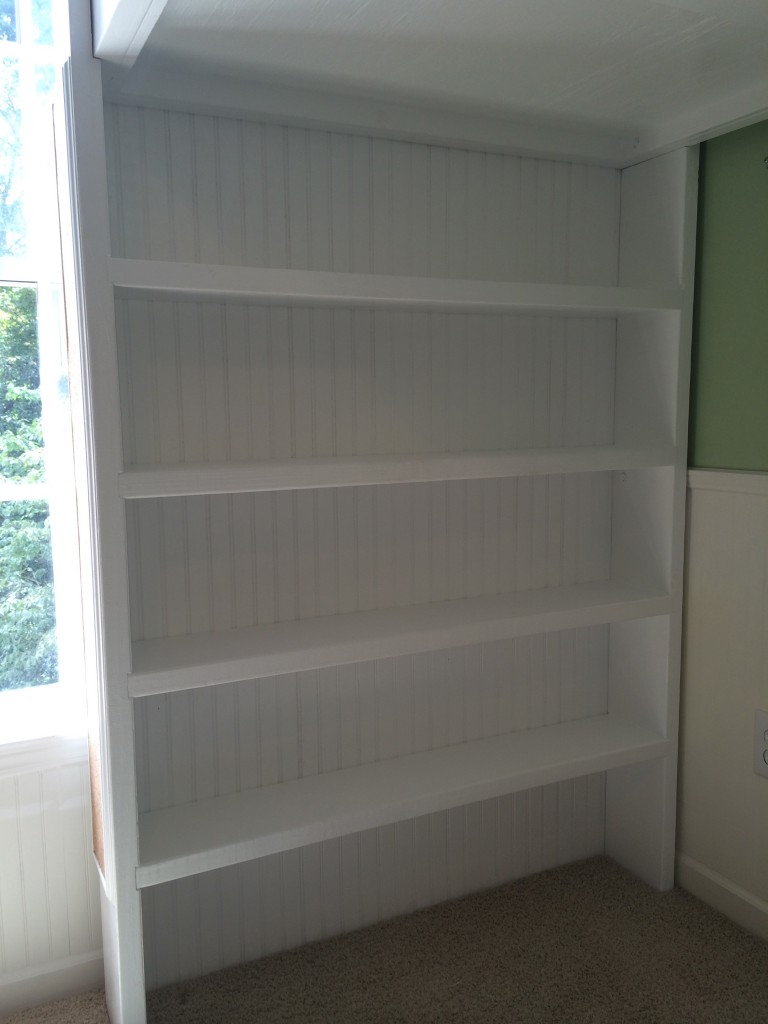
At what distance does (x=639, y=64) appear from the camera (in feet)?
5.74

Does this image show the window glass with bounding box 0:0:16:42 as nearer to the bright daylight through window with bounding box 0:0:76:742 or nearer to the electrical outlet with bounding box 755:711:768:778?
the bright daylight through window with bounding box 0:0:76:742

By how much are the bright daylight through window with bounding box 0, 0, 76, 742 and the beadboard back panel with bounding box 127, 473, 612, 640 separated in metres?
0.27

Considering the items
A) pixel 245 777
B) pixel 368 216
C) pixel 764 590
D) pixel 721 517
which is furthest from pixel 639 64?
pixel 245 777

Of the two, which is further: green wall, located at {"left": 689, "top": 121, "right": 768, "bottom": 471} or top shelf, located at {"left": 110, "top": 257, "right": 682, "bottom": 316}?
green wall, located at {"left": 689, "top": 121, "right": 768, "bottom": 471}

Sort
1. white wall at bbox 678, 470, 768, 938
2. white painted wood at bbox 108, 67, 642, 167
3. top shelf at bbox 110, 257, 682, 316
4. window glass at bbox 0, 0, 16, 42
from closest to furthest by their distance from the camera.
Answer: top shelf at bbox 110, 257, 682, 316
white painted wood at bbox 108, 67, 642, 167
window glass at bbox 0, 0, 16, 42
white wall at bbox 678, 470, 768, 938

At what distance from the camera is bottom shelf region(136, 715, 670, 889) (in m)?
1.82

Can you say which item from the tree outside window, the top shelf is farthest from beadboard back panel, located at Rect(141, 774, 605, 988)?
the top shelf

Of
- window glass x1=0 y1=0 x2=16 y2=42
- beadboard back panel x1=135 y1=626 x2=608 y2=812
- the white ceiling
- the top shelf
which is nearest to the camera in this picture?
Answer: the white ceiling

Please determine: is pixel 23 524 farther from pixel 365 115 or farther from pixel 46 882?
pixel 365 115

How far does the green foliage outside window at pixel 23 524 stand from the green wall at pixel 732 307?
163cm

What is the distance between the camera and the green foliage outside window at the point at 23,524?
1.95m

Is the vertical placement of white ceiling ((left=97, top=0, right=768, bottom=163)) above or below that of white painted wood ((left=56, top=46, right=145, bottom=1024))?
above

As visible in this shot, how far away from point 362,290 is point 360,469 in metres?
0.37

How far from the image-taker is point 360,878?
2.23 metres
